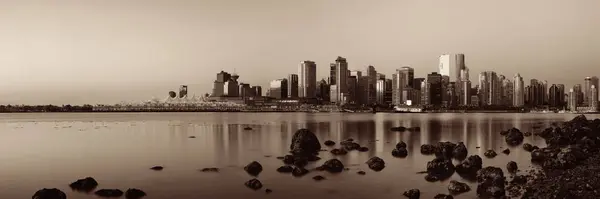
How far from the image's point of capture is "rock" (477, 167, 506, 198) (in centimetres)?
2495

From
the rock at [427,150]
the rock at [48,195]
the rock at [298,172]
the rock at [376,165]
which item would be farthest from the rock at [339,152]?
the rock at [48,195]

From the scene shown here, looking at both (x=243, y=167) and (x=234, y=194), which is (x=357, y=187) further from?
(x=243, y=167)

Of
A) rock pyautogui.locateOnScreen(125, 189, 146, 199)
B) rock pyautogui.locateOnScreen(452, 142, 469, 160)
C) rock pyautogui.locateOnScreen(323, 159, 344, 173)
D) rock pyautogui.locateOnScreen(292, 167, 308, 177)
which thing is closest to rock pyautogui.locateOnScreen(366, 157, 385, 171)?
rock pyautogui.locateOnScreen(323, 159, 344, 173)

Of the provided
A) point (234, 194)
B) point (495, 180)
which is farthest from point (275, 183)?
point (495, 180)

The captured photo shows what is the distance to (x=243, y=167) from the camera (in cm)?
3938

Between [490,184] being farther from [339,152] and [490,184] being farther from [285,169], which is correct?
[339,152]

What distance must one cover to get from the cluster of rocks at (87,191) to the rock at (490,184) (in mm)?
19056

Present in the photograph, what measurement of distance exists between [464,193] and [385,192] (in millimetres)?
4404

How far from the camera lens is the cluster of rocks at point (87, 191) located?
2394 cm

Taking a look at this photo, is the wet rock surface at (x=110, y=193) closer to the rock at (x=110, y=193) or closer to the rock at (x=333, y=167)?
the rock at (x=110, y=193)

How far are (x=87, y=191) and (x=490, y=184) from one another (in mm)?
23735

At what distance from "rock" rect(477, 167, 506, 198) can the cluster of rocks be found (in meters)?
19.1

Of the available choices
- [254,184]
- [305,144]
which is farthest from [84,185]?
[305,144]

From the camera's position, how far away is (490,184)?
2653 centimetres
